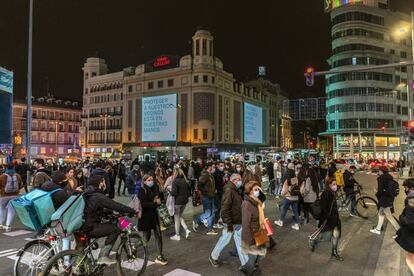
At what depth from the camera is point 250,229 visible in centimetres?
600

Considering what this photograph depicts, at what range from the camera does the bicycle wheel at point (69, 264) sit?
515cm

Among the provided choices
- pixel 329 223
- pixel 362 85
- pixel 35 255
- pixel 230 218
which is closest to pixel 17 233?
pixel 35 255

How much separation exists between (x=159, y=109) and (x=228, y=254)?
63.6 meters

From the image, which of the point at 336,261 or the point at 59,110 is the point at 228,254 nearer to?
the point at 336,261

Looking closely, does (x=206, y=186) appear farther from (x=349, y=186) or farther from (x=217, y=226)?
(x=349, y=186)

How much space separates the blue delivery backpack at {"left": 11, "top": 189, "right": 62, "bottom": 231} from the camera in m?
5.66

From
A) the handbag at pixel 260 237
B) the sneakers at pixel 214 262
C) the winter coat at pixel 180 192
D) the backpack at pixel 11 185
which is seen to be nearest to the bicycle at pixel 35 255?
the sneakers at pixel 214 262

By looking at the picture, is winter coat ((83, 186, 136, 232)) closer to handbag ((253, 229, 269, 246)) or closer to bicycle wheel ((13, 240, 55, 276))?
bicycle wheel ((13, 240, 55, 276))

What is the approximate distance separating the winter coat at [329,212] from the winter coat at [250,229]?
2.37 meters

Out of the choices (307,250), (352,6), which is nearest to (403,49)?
(352,6)

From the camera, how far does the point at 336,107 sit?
7275 cm

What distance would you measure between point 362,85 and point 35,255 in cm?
7445

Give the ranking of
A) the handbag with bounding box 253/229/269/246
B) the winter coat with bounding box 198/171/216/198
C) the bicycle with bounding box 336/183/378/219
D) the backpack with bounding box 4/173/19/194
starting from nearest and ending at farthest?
the handbag with bounding box 253/229/269/246
the winter coat with bounding box 198/171/216/198
the backpack with bounding box 4/173/19/194
the bicycle with bounding box 336/183/378/219

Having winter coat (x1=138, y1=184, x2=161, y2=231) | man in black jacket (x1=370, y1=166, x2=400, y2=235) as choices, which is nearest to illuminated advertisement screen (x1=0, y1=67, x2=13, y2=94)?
winter coat (x1=138, y1=184, x2=161, y2=231)
